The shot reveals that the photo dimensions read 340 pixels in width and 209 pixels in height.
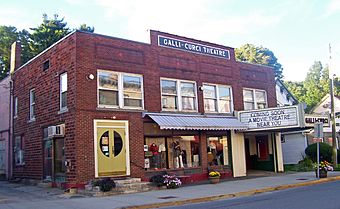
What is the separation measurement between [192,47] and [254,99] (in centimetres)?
620

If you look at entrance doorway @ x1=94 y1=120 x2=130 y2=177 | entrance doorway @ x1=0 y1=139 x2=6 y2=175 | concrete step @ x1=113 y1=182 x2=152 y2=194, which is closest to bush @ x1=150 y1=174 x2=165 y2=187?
concrete step @ x1=113 y1=182 x2=152 y2=194

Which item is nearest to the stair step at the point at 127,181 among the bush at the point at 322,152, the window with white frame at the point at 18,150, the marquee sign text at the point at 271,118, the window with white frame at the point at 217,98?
the window with white frame at the point at 217,98

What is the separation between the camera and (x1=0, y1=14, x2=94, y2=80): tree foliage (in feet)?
117

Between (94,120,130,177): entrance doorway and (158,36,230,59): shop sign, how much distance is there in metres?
5.42

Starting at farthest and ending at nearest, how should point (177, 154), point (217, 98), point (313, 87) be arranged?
1. point (313, 87)
2. point (217, 98)
3. point (177, 154)

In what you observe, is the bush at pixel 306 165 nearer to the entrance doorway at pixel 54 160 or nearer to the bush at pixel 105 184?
the bush at pixel 105 184

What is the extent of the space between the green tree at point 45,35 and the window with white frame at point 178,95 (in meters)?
18.5

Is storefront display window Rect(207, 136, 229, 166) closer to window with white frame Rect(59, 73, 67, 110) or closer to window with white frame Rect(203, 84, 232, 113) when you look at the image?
window with white frame Rect(203, 84, 232, 113)

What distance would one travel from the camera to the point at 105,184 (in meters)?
15.9

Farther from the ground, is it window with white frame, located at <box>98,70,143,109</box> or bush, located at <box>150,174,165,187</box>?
window with white frame, located at <box>98,70,143,109</box>

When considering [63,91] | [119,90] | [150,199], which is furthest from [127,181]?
[63,91]

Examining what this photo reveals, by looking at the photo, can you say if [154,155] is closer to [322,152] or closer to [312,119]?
[312,119]

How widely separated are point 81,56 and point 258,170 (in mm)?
15326

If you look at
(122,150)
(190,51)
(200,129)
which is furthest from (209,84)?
(122,150)
